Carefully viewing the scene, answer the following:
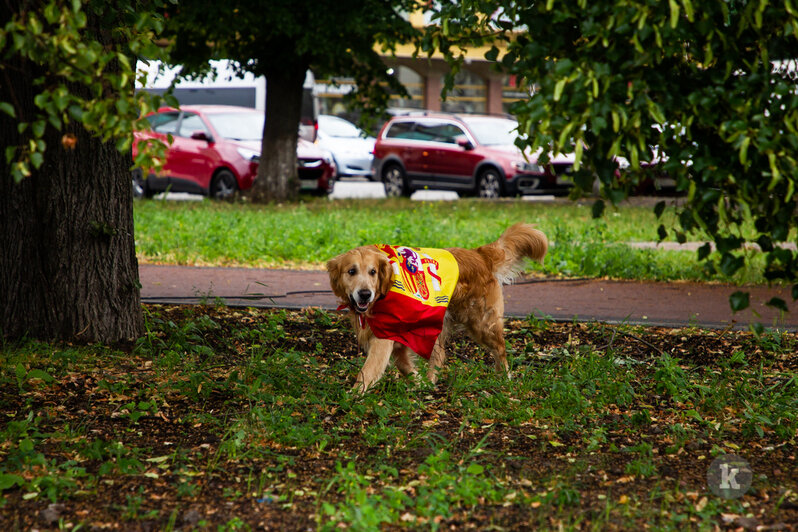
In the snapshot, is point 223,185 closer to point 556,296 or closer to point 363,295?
point 556,296

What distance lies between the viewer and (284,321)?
21.4ft

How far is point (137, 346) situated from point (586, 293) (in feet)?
13.9

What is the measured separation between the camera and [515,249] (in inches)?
229

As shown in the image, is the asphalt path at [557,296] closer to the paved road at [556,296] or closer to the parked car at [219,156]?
the paved road at [556,296]

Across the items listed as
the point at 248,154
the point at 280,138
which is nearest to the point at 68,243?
the point at 280,138

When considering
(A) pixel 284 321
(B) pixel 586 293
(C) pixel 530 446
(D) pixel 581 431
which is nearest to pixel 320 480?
(C) pixel 530 446

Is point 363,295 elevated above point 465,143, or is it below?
below

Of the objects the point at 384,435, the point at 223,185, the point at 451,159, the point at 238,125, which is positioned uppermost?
the point at 238,125

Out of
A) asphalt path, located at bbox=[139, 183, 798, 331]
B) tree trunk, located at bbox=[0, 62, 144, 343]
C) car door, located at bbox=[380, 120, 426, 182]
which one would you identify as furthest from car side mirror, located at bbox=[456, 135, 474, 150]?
tree trunk, located at bbox=[0, 62, 144, 343]

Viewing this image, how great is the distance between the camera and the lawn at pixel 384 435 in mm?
3266

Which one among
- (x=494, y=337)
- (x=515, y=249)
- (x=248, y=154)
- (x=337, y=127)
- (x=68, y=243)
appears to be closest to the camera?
(x=68, y=243)

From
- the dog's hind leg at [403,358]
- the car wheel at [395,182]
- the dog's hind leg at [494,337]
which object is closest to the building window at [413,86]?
the car wheel at [395,182]

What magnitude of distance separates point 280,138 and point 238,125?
2.46m

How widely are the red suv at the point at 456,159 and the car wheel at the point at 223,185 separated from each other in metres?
3.79
